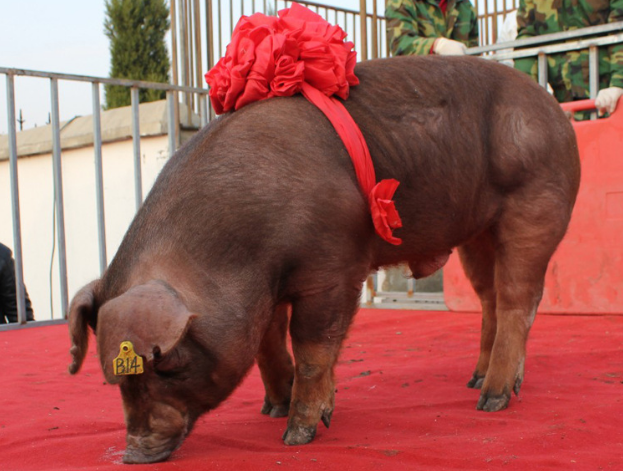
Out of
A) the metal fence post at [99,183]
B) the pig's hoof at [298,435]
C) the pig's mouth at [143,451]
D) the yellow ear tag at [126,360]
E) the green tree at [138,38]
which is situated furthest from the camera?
the green tree at [138,38]

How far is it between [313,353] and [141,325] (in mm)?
768

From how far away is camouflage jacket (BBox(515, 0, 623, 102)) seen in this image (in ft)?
19.7

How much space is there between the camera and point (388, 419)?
3.12 meters

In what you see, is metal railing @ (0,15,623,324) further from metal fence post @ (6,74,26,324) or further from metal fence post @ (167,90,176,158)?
metal fence post @ (167,90,176,158)

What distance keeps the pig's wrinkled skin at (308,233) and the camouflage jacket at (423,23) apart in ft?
6.28

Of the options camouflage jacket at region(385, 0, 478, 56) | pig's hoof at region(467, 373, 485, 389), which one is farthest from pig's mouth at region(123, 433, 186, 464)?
camouflage jacket at region(385, 0, 478, 56)

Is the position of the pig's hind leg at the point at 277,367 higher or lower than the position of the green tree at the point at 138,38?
lower

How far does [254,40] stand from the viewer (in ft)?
10.3

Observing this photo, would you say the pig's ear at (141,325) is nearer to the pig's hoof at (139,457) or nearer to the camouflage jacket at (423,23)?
the pig's hoof at (139,457)

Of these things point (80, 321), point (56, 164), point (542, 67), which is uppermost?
point (542, 67)

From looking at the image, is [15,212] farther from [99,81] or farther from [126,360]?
[126,360]

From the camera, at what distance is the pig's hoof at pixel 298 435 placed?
Answer: 283 cm

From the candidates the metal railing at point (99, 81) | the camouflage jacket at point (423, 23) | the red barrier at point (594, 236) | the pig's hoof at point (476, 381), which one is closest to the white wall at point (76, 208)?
the metal railing at point (99, 81)

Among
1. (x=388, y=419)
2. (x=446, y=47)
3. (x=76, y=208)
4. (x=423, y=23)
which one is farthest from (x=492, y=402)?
(x=76, y=208)
